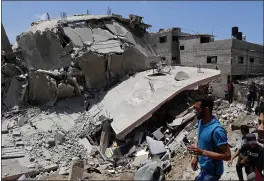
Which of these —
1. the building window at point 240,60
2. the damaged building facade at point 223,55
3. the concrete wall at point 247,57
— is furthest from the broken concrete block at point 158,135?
the building window at point 240,60

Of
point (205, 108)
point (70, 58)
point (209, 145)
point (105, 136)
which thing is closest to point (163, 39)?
point (70, 58)

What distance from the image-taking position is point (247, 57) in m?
20.2

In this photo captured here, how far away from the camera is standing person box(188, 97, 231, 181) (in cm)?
275

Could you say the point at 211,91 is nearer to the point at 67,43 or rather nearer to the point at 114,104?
the point at 114,104

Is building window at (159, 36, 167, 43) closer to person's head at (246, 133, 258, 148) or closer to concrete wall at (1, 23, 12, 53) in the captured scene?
concrete wall at (1, 23, 12, 53)

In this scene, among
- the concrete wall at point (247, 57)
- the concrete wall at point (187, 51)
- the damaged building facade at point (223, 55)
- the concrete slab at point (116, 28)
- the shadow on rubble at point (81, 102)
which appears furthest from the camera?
the concrete wall at point (187, 51)

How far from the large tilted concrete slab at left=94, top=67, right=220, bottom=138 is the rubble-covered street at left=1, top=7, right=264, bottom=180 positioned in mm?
35

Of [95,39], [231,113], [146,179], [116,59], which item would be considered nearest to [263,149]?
[146,179]

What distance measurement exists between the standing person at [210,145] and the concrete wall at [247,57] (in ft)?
57.9

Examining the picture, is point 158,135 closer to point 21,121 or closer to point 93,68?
point 93,68

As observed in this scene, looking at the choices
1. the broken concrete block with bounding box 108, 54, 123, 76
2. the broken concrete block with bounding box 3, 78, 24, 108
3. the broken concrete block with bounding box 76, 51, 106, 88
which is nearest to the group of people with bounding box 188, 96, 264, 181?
the broken concrete block with bounding box 76, 51, 106, 88

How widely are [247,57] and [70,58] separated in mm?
15021

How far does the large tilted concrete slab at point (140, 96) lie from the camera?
796cm

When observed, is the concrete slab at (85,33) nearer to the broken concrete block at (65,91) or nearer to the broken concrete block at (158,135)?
the broken concrete block at (65,91)
